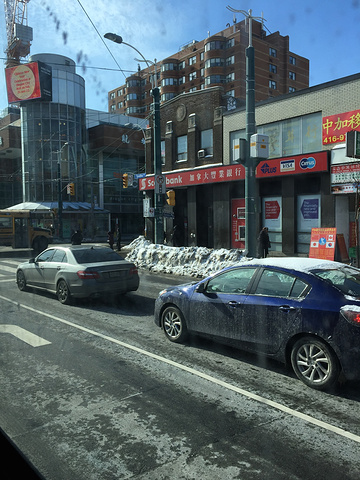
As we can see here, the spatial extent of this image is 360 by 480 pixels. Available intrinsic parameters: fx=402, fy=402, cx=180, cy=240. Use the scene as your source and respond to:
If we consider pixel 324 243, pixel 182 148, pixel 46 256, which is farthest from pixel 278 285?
pixel 182 148

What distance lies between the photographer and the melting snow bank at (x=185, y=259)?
46.8ft

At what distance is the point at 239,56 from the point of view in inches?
2359

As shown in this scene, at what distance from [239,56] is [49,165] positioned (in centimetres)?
3328

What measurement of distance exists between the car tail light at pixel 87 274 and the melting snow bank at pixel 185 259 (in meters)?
5.63

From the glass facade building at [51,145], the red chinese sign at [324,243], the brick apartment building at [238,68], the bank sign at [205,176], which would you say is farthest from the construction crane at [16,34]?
the brick apartment building at [238,68]

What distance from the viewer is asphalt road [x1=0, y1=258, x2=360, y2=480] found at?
10.3 feet

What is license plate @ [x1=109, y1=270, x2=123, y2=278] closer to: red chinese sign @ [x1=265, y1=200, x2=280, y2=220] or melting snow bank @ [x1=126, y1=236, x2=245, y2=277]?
melting snow bank @ [x1=126, y1=236, x2=245, y2=277]

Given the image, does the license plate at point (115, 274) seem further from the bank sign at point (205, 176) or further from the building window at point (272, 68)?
the building window at point (272, 68)

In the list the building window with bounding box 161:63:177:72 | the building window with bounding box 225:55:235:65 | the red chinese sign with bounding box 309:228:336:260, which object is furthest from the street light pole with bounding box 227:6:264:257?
the building window with bounding box 161:63:177:72

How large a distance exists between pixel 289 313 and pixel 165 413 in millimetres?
1867

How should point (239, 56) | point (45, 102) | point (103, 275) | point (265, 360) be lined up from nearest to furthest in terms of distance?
point (265, 360) → point (103, 275) → point (45, 102) → point (239, 56)

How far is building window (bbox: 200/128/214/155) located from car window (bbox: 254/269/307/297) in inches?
752

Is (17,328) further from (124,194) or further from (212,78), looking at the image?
(212,78)

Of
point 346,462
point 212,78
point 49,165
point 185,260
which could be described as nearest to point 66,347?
point 346,462
